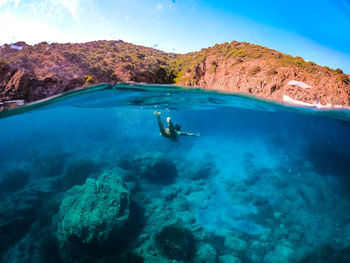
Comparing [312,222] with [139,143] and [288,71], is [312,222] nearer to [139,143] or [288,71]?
[288,71]

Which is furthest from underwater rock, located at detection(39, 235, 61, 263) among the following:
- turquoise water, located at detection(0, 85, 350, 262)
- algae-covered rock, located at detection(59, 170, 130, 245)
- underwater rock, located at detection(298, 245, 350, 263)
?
underwater rock, located at detection(298, 245, 350, 263)

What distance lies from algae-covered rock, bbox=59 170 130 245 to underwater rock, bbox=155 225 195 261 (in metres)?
1.87

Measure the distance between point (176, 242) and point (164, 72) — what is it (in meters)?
8.96

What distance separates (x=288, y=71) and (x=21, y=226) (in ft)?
52.6

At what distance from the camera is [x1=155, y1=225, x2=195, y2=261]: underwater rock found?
7.40 metres

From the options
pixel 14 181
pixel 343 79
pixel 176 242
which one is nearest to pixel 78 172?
pixel 14 181

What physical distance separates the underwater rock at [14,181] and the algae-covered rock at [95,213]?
25.8 feet

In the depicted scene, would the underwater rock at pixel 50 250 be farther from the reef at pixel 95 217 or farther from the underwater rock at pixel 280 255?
the underwater rock at pixel 280 255

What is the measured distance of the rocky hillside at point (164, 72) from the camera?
809 cm

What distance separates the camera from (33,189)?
1253cm

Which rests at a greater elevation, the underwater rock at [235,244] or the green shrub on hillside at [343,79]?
the green shrub on hillside at [343,79]

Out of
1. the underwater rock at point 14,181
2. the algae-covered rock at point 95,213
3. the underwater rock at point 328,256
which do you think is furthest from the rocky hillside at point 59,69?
the underwater rock at point 328,256

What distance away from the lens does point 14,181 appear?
46.7 feet

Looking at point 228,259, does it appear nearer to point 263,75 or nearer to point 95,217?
point 95,217
